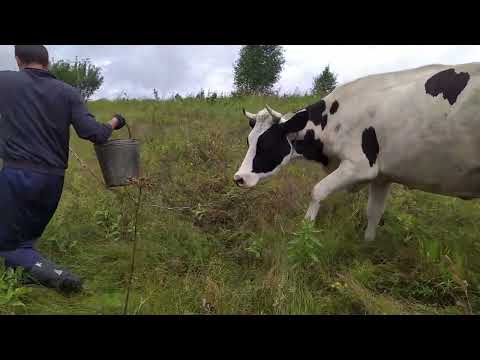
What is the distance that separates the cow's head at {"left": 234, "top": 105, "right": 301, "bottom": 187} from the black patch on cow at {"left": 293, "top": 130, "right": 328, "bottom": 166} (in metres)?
0.09

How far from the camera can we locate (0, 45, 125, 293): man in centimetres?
347

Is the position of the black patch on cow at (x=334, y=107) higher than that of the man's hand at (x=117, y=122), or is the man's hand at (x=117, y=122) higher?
the black patch on cow at (x=334, y=107)

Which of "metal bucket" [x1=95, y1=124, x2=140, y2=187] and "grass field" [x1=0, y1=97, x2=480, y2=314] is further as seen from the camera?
"metal bucket" [x1=95, y1=124, x2=140, y2=187]

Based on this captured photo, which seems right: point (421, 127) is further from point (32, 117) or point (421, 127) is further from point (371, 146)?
point (32, 117)

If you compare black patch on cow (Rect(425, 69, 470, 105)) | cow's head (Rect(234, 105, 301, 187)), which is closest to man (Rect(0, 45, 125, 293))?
cow's head (Rect(234, 105, 301, 187))

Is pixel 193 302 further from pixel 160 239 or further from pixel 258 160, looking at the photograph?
pixel 258 160

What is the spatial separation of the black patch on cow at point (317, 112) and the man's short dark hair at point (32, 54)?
2655mm

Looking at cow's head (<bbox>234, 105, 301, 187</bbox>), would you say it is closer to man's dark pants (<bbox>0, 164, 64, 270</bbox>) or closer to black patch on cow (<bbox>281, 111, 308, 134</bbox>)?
black patch on cow (<bbox>281, 111, 308, 134</bbox>)

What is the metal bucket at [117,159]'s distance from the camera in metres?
3.85

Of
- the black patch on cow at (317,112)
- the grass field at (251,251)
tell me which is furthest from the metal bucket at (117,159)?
the black patch on cow at (317,112)

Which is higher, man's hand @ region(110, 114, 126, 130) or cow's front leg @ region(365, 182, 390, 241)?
man's hand @ region(110, 114, 126, 130)

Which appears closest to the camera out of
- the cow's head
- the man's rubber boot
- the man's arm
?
the man's rubber boot

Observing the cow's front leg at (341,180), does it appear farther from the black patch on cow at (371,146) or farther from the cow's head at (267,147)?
the cow's head at (267,147)

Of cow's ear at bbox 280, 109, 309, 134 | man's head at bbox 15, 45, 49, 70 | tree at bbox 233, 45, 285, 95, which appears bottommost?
tree at bbox 233, 45, 285, 95
